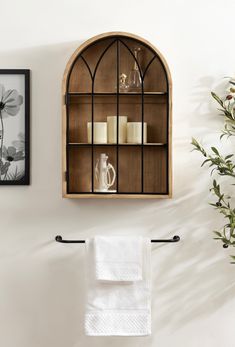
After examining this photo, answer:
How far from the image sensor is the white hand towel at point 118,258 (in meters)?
2.04

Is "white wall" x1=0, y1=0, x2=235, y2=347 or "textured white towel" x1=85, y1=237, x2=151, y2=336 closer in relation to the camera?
"textured white towel" x1=85, y1=237, x2=151, y2=336

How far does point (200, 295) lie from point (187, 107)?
812 mm

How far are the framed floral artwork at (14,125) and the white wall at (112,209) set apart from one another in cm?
4

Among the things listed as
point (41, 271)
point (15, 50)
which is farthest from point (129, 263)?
point (15, 50)

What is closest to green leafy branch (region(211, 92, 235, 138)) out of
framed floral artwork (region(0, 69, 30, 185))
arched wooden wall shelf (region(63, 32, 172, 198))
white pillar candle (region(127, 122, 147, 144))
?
arched wooden wall shelf (region(63, 32, 172, 198))

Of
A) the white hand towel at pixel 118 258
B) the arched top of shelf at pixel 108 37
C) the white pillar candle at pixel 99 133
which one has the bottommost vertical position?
the white hand towel at pixel 118 258

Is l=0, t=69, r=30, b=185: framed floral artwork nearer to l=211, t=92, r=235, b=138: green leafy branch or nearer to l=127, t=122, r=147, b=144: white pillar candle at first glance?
l=127, t=122, r=147, b=144: white pillar candle

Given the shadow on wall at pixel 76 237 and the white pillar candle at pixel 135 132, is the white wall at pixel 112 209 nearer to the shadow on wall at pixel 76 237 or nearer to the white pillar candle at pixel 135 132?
the shadow on wall at pixel 76 237

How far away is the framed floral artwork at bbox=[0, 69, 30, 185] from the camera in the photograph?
2.14m

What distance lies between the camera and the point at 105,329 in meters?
2.02

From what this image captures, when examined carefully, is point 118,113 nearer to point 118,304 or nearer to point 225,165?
point 225,165

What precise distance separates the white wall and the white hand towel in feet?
0.34

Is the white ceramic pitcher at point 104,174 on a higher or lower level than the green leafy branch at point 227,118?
lower

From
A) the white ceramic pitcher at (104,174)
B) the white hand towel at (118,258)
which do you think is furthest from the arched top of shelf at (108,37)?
the white hand towel at (118,258)
